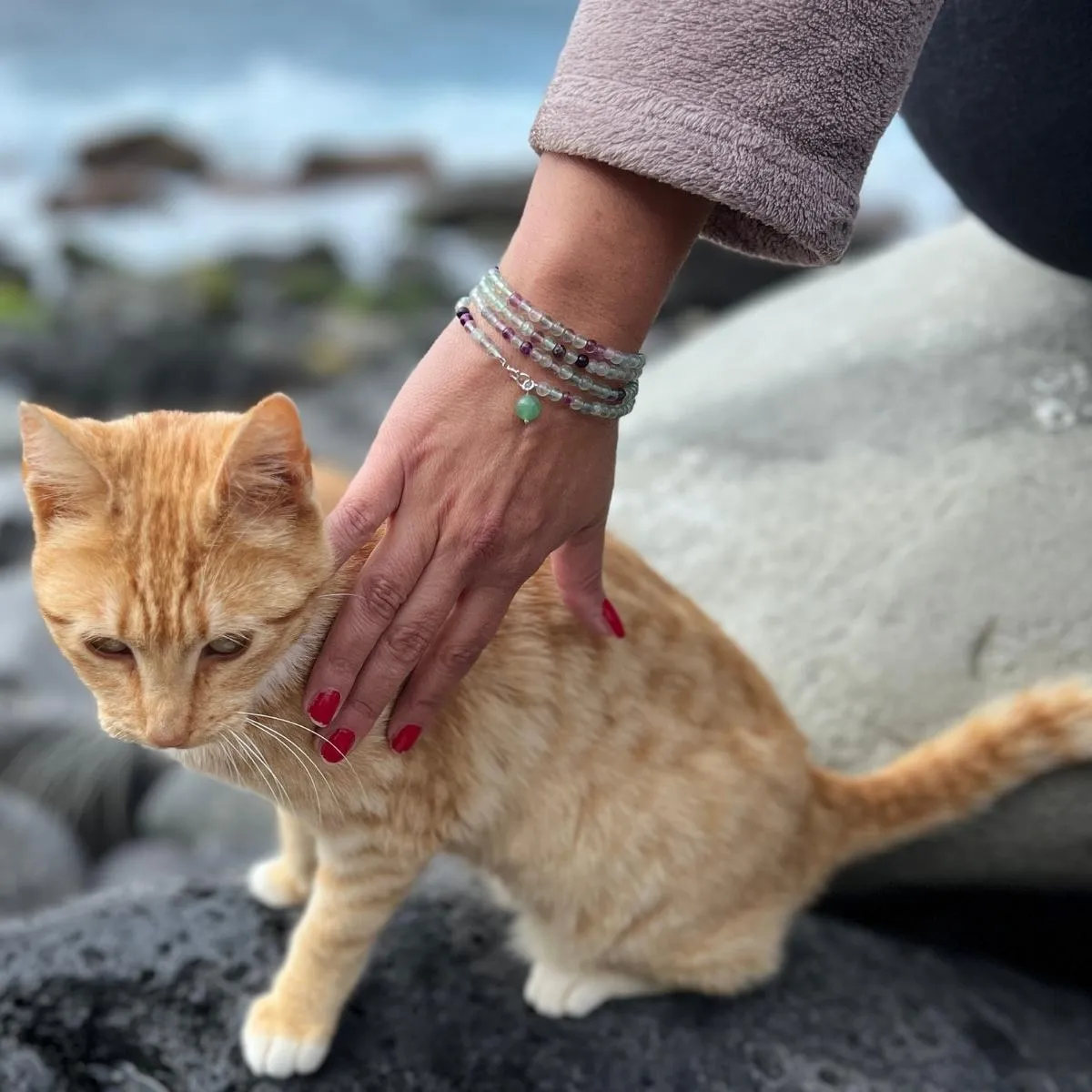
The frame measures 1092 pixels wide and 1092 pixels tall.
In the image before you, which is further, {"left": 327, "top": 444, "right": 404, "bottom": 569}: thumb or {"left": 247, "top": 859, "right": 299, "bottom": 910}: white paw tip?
{"left": 247, "top": 859, "right": 299, "bottom": 910}: white paw tip

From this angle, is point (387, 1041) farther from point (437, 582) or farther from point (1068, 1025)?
point (1068, 1025)

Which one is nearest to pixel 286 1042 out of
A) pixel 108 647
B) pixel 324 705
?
pixel 324 705

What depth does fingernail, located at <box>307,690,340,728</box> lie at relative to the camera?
102 centimetres

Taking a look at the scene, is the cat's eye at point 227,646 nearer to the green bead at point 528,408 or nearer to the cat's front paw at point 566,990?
the green bead at point 528,408

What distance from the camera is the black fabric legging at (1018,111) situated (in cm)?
129

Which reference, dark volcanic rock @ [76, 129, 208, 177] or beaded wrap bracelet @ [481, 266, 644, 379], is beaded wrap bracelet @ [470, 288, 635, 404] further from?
dark volcanic rock @ [76, 129, 208, 177]

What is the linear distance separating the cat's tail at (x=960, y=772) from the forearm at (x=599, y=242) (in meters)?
0.72

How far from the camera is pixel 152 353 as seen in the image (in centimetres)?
385

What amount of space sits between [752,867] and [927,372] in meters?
1.05

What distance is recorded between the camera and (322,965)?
47.8 inches

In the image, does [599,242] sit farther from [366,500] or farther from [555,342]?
[366,500]

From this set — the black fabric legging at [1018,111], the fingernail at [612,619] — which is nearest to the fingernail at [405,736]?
the fingernail at [612,619]

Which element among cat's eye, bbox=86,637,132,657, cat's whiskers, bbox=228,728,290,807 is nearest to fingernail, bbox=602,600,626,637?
cat's whiskers, bbox=228,728,290,807

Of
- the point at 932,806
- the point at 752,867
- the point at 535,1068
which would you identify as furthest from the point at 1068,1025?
the point at 535,1068
